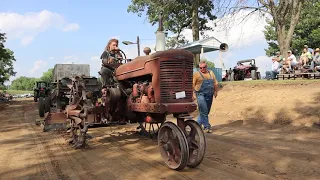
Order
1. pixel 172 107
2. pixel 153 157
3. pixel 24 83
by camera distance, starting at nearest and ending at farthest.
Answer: pixel 172 107 < pixel 153 157 < pixel 24 83

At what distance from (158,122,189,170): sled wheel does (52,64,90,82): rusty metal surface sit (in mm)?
13455

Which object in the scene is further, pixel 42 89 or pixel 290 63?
pixel 42 89

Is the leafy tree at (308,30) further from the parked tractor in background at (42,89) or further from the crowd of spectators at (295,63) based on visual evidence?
the parked tractor in background at (42,89)

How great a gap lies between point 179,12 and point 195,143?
22914 millimetres

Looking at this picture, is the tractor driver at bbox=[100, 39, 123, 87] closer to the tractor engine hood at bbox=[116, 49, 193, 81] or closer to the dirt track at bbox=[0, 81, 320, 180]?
the tractor engine hood at bbox=[116, 49, 193, 81]

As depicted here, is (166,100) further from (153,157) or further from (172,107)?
(153,157)

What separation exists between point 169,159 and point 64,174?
5.01 ft

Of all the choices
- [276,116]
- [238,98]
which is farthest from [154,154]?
[238,98]

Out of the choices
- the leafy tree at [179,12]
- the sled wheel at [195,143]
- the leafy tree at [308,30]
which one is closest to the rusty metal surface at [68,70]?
the leafy tree at [179,12]

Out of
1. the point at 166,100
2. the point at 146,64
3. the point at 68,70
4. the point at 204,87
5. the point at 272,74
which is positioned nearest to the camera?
the point at 166,100

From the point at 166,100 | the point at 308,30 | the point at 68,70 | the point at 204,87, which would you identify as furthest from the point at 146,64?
the point at 308,30

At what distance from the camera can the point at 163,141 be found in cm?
496

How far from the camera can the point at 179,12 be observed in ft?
87.1

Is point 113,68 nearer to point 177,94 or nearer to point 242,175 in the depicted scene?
point 177,94
